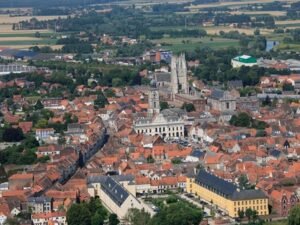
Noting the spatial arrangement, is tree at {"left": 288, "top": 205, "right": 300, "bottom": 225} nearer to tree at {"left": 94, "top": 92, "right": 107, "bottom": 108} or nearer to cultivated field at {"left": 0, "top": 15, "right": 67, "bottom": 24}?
tree at {"left": 94, "top": 92, "right": 107, "bottom": 108}

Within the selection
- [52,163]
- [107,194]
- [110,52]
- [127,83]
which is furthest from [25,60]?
[107,194]

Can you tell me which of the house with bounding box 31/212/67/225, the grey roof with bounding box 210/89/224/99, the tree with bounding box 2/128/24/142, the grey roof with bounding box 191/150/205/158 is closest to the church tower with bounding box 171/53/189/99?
the grey roof with bounding box 210/89/224/99

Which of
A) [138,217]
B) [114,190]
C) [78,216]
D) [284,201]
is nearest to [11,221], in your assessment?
[78,216]

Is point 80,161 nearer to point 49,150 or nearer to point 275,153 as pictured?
point 49,150

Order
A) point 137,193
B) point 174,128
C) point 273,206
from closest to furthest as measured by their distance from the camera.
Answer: point 273,206 → point 137,193 → point 174,128

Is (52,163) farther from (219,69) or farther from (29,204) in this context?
(219,69)

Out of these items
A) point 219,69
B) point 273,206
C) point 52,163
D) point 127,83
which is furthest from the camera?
point 219,69
